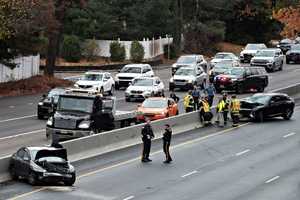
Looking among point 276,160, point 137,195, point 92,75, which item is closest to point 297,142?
point 276,160

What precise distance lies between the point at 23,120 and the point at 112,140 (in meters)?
9.59

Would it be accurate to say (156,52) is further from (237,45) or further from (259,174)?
(259,174)

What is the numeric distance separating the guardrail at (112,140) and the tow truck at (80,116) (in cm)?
73

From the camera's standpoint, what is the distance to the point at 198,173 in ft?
86.8

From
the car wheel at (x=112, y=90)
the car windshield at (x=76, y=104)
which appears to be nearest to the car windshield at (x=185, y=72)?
the car wheel at (x=112, y=90)

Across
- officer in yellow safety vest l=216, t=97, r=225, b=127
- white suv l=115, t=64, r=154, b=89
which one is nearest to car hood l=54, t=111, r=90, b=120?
officer in yellow safety vest l=216, t=97, r=225, b=127

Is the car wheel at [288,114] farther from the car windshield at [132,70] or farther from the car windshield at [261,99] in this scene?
the car windshield at [132,70]

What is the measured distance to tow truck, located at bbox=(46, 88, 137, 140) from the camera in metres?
30.4

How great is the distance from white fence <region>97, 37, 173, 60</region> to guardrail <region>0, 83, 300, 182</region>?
3894cm

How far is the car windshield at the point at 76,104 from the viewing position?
30906 millimetres

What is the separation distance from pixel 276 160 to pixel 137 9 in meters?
49.9

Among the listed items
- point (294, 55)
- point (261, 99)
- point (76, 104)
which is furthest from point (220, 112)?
point (294, 55)

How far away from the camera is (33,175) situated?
23.6 metres

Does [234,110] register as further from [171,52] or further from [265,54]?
[171,52]
